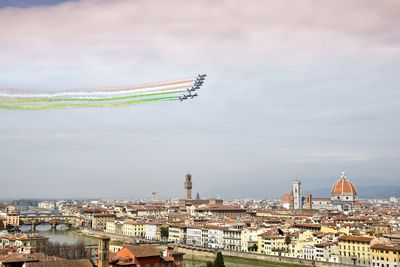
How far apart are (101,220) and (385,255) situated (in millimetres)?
46922

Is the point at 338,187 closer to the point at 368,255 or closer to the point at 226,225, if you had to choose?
the point at 226,225

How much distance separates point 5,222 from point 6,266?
2170 inches

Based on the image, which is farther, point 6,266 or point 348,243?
point 348,243

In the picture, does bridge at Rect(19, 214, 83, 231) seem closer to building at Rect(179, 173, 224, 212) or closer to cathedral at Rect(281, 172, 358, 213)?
building at Rect(179, 173, 224, 212)

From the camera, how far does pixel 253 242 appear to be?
46406mm

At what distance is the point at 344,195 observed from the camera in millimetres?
92438

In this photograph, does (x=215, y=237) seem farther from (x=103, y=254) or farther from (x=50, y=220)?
(x=50, y=220)

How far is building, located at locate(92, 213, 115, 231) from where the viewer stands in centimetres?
7459

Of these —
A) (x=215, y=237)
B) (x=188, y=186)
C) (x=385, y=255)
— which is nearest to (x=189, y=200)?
(x=188, y=186)

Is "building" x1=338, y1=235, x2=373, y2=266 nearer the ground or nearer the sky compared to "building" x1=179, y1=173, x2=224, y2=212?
nearer the ground

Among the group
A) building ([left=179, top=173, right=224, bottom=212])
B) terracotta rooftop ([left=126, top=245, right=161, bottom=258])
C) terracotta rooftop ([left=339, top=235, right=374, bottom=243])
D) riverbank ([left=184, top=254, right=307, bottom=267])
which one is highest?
building ([left=179, top=173, right=224, bottom=212])

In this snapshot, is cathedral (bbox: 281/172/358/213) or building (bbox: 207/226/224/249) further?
cathedral (bbox: 281/172/358/213)

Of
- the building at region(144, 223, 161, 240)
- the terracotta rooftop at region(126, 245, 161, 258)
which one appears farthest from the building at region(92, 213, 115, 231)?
the terracotta rooftop at region(126, 245, 161, 258)

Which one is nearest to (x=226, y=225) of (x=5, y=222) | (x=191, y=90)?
(x=191, y=90)
